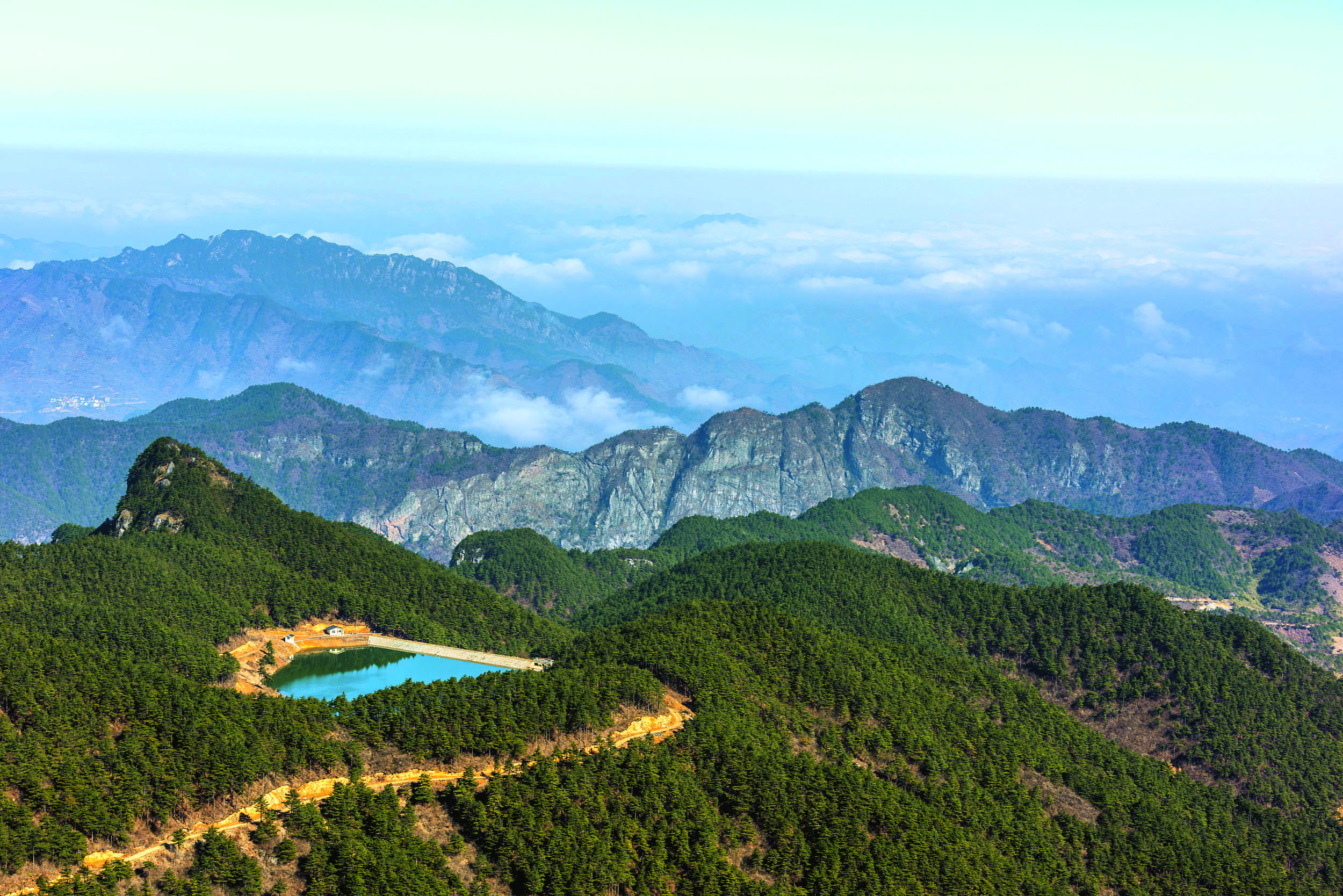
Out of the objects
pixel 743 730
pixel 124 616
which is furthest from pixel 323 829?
pixel 124 616

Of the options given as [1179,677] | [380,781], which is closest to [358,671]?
[380,781]

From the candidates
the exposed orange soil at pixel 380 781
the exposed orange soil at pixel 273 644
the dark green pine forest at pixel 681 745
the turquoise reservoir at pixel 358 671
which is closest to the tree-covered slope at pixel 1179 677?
the dark green pine forest at pixel 681 745

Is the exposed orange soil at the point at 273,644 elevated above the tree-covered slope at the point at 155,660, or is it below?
below

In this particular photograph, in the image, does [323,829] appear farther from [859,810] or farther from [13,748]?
[859,810]

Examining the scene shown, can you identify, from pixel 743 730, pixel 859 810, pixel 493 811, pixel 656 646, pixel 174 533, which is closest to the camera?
pixel 493 811

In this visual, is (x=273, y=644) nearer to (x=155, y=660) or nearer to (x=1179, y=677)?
(x=155, y=660)

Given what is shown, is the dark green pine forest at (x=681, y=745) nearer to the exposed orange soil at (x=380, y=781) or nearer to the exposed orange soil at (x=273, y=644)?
the exposed orange soil at (x=380, y=781)
